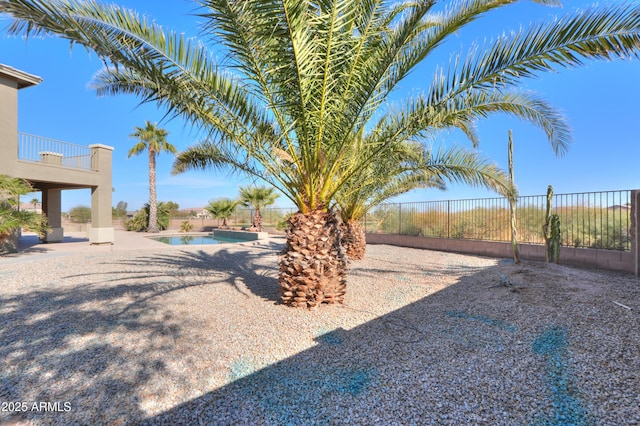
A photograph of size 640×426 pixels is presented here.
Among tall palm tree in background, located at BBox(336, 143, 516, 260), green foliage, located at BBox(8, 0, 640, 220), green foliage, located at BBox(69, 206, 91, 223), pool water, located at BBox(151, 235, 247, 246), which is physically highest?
green foliage, located at BBox(8, 0, 640, 220)

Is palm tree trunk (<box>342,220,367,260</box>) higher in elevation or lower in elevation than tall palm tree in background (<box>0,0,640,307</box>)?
lower

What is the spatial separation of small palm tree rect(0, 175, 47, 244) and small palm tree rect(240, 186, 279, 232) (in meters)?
12.0

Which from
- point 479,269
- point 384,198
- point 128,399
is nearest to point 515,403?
point 128,399

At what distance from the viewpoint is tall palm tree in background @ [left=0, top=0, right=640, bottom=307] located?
3512 millimetres

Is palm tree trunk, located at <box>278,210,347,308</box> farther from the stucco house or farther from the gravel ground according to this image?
the stucco house

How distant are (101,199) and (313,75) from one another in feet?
48.3

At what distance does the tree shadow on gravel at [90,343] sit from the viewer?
8.46ft

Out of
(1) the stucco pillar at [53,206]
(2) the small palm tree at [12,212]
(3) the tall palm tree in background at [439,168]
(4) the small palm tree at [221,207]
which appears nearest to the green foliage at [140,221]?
(4) the small palm tree at [221,207]

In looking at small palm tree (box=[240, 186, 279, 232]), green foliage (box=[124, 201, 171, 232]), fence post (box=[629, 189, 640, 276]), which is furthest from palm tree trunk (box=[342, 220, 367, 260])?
green foliage (box=[124, 201, 171, 232])

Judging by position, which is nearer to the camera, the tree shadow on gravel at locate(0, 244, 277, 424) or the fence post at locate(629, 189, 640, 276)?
the tree shadow on gravel at locate(0, 244, 277, 424)

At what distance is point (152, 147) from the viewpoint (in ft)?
74.2

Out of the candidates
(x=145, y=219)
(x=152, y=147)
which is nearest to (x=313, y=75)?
(x=152, y=147)

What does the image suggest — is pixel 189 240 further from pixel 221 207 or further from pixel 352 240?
pixel 352 240

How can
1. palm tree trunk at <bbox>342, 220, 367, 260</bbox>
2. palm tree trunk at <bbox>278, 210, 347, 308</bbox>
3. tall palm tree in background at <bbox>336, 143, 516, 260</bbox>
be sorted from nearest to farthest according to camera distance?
palm tree trunk at <bbox>278, 210, 347, 308</bbox> → tall palm tree in background at <bbox>336, 143, 516, 260</bbox> → palm tree trunk at <bbox>342, 220, 367, 260</bbox>
